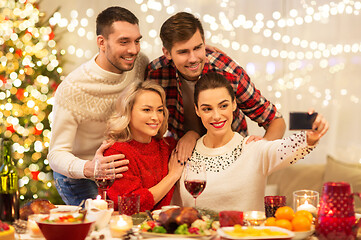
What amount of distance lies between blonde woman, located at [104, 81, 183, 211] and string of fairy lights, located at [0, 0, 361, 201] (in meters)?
2.44

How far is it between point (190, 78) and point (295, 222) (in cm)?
139

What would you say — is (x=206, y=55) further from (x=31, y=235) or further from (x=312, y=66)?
(x=312, y=66)

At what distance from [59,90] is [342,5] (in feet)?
9.59

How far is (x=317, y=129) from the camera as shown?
6.86 ft

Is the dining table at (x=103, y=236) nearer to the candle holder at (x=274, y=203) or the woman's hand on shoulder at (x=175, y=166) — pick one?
the candle holder at (x=274, y=203)

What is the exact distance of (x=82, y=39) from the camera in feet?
18.4

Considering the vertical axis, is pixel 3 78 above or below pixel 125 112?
above

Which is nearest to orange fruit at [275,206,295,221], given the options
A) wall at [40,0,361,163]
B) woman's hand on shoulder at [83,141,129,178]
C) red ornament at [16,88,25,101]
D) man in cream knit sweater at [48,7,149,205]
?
woman's hand on shoulder at [83,141,129,178]

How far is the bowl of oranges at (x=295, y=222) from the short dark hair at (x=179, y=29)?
1.35 metres

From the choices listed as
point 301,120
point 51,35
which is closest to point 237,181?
point 301,120

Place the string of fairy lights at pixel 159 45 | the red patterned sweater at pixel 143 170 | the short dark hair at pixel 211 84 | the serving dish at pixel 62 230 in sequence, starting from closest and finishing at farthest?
the serving dish at pixel 62 230, the red patterned sweater at pixel 143 170, the short dark hair at pixel 211 84, the string of fairy lights at pixel 159 45

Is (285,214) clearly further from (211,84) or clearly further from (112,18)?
(112,18)

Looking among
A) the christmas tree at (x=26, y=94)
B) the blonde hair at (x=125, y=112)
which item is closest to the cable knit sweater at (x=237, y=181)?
the blonde hair at (x=125, y=112)

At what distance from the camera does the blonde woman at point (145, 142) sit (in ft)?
8.98
